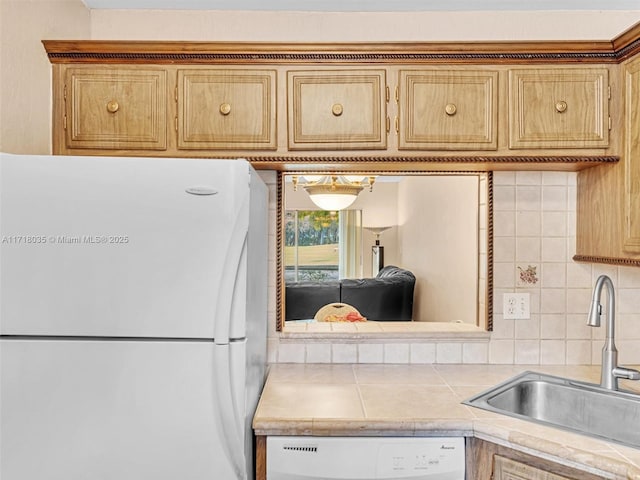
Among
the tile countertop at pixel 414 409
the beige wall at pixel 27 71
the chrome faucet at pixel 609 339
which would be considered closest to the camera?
the tile countertop at pixel 414 409

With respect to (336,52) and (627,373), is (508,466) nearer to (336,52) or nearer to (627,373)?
(627,373)

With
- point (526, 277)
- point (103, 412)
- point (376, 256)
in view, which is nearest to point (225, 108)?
point (376, 256)

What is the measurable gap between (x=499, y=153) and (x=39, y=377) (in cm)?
165

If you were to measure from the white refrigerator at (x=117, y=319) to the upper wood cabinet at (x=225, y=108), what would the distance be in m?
0.47

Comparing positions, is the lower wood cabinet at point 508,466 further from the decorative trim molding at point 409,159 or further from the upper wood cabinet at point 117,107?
the upper wood cabinet at point 117,107

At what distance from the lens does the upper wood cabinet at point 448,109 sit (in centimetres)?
174

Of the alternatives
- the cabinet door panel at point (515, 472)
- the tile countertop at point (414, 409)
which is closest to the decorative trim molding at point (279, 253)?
the tile countertop at point (414, 409)

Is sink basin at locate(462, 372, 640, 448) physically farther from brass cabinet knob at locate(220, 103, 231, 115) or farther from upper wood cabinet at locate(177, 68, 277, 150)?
brass cabinet knob at locate(220, 103, 231, 115)

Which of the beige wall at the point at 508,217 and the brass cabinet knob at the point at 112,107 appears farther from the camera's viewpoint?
the beige wall at the point at 508,217

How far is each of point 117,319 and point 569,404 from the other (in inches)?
63.2

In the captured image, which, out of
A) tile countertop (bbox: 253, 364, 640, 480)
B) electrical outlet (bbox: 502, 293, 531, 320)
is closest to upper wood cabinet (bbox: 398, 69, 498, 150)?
electrical outlet (bbox: 502, 293, 531, 320)

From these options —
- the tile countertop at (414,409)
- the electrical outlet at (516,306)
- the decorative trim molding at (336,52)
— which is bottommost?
the tile countertop at (414,409)

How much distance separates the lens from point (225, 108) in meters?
1.73

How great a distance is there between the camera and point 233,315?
130cm
